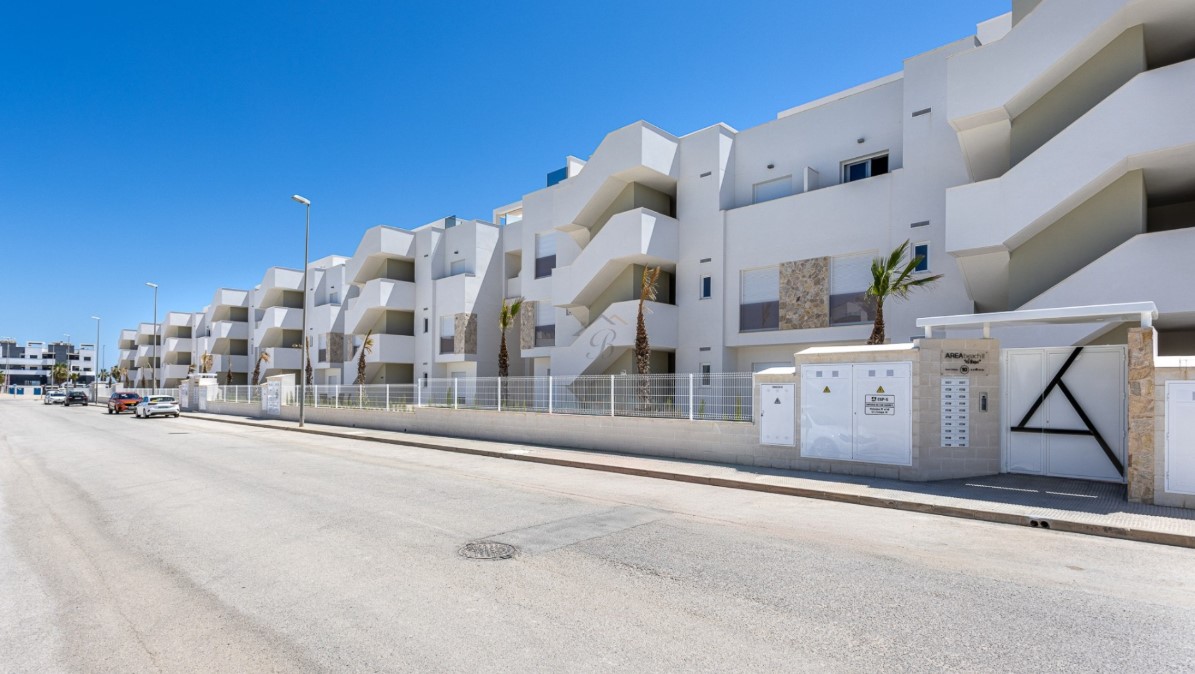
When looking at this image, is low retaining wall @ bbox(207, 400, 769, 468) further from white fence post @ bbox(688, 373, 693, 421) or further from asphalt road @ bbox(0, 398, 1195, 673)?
asphalt road @ bbox(0, 398, 1195, 673)

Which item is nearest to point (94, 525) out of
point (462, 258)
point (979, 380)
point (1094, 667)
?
point (1094, 667)

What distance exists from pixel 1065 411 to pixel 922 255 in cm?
752

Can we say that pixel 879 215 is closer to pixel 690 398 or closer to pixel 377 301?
pixel 690 398

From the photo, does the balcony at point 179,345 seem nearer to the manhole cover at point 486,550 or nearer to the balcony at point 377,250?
the balcony at point 377,250

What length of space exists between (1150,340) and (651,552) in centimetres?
782

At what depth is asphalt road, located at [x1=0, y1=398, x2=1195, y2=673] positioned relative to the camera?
416 centimetres

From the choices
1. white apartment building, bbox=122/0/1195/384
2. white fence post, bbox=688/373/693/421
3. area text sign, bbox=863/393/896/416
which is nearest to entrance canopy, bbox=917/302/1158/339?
area text sign, bbox=863/393/896/416

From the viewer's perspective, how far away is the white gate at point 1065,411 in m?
9.97

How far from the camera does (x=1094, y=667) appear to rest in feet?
13.1

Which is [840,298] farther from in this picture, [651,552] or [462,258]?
[462,258]

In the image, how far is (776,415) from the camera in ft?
40.7

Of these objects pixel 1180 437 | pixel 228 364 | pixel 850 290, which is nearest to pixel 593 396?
pixel 850 290

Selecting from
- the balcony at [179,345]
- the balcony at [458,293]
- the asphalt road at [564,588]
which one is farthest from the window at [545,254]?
the balcony at [179,345]

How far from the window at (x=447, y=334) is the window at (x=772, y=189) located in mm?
17682
